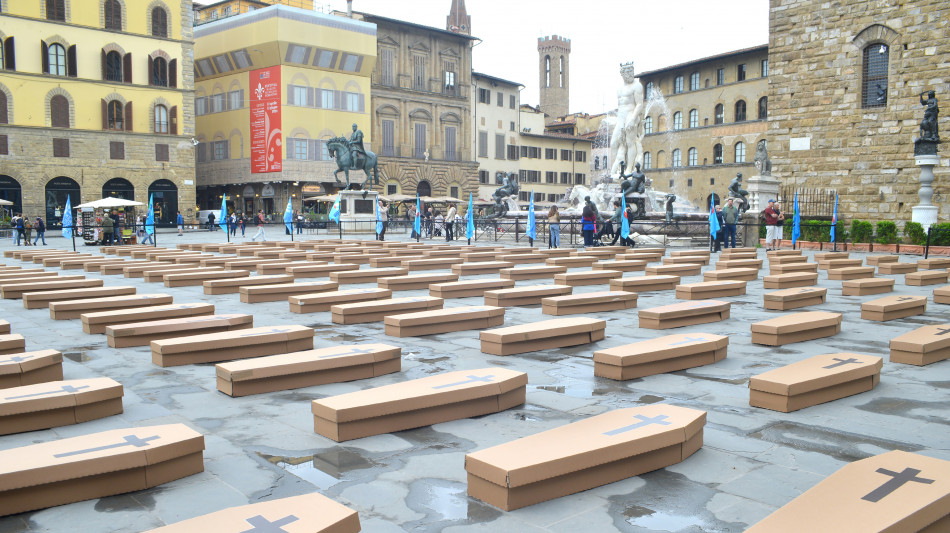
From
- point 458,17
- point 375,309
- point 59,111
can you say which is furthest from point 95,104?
point 458,17

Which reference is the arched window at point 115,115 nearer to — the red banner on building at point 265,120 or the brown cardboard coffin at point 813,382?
the red banner on building at point 265,120

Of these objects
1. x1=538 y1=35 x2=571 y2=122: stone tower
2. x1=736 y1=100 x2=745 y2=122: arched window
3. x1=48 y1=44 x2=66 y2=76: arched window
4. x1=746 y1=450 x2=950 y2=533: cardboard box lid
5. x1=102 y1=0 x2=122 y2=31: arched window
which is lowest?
x1=746 y1=450 x2=950 y2=533: cardboard box lid

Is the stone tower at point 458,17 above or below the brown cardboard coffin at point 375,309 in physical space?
above

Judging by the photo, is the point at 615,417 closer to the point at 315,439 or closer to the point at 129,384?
the point at 315,439

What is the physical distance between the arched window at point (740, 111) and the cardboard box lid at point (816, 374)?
54.7m

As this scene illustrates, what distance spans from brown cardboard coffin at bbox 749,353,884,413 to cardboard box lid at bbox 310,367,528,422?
1784mm

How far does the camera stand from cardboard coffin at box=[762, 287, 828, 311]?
10408 millimetres

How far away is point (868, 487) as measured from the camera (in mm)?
3408

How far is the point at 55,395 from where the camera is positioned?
5027mm

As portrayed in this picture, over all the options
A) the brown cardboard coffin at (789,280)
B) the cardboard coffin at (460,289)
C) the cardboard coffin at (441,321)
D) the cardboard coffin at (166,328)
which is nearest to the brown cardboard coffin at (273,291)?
the cardboard coffin at (460,289)

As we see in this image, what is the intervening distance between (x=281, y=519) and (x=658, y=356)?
4.18m

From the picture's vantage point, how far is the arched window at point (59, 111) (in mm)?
44000

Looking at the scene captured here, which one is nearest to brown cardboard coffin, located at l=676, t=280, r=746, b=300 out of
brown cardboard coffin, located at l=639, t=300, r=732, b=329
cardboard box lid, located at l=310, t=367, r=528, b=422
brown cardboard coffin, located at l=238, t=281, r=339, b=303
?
brown cardboard coffin, located at l=639, t=300, r=732, b=329

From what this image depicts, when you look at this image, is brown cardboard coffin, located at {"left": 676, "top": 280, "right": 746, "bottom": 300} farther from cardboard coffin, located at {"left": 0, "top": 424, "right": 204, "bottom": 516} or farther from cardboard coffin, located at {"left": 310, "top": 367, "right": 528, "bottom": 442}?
cardboard coffin, located at {"left": 0, "top": 424, "right": 204, "bottom": 516}
